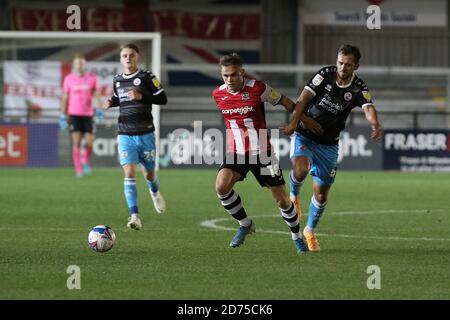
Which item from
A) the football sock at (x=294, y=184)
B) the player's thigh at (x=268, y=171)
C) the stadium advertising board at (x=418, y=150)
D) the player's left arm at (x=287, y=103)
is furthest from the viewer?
the stadium advertising board at (x=418, y=150)

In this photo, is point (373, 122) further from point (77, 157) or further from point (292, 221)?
point (77, 157)

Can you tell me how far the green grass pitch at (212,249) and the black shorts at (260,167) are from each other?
674mm

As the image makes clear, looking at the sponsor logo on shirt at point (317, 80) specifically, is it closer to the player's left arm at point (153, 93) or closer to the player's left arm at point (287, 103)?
the player's left arm at point (287, 103)

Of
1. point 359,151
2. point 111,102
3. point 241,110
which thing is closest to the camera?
point 241,110

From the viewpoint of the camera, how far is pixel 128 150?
1391cm

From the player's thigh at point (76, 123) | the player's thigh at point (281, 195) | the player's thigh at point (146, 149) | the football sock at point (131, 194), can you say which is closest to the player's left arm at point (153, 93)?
the player's thigh at point (146, 149)

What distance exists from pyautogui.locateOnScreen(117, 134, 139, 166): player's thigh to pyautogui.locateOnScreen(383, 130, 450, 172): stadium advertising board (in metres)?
15.0

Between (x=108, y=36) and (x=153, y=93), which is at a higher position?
(x=108, y=36)

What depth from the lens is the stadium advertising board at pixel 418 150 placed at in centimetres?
2817

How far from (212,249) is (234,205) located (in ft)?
1.58

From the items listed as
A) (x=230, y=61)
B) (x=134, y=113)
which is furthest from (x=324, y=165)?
(x=134, y=113)

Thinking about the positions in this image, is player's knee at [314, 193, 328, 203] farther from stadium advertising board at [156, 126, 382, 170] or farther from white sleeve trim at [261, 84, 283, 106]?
stadium advertising board at [156, 126, 382, 170]

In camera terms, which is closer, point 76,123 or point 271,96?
point 271,96

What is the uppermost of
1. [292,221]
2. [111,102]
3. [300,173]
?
[111,102]
